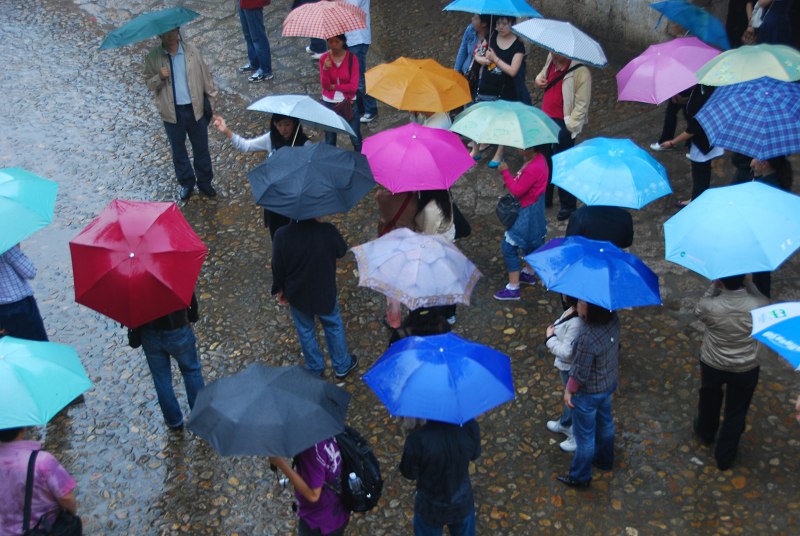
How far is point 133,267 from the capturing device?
512 cm

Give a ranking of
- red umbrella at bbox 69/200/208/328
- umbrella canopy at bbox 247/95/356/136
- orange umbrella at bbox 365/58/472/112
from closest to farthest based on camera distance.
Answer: red umbrella at bbox 69/200/208/328
umbrella canopy at bbox 247/95/356/136
orange umbrella at bbox 365/58/472/112

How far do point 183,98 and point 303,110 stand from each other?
236cm

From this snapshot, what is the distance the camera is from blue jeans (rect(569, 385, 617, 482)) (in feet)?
17.1

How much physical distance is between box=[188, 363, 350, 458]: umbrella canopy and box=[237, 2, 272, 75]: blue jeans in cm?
834

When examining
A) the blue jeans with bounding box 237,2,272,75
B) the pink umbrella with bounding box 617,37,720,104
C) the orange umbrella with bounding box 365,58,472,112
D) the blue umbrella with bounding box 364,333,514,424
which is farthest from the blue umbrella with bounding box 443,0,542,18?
the blue umbrella with bounding box 364,333,514,424

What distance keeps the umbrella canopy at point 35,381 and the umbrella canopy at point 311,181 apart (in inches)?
72.7

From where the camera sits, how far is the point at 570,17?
38.9ft

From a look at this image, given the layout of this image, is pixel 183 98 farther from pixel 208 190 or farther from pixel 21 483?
pixel 21 483

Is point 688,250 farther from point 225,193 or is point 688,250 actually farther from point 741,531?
point 225,193

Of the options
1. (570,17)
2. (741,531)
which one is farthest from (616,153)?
(570,17)

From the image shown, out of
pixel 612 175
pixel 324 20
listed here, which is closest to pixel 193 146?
pixel 324 20

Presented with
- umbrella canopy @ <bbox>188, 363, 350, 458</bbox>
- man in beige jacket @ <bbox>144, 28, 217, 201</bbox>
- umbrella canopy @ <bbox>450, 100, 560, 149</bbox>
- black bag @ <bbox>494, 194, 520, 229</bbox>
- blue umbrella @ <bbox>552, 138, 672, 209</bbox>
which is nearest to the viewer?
umbrella canopy @ <bbox>188, 363, 350, 458</bbox>

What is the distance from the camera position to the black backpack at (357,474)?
431cm

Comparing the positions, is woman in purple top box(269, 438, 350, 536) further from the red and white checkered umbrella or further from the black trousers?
the red and white checkered umbrella
